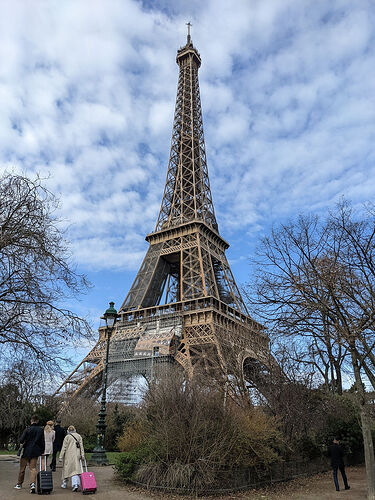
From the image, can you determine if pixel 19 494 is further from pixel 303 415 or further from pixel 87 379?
pixel 87 379

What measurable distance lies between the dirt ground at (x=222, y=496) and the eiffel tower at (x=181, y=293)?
8474mm

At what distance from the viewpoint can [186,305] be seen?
38.1 meters

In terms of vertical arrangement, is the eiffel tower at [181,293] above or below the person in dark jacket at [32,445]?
above

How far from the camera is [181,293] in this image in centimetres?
3859

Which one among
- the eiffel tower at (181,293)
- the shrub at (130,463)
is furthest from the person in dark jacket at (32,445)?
the eiffel tower at (181,293)

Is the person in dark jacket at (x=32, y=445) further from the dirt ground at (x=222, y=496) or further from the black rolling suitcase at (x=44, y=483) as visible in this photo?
the dirt ground at (x=222, y=496)

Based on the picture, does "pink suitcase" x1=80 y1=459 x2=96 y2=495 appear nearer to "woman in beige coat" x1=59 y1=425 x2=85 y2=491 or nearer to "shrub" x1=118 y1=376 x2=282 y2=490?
"woman in beige coat" x1=59 y1=425 x2=85 y2=491

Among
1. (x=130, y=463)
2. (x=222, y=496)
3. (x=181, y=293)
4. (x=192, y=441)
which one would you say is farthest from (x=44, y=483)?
(x=181, y=293)

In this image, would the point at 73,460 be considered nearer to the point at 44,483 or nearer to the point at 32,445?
the point at 44,483

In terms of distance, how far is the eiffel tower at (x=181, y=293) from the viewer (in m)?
34.0

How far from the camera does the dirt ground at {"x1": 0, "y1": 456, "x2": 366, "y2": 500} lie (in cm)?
921

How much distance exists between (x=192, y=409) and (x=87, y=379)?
26176 millimetres

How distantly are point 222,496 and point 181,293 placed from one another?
94.8ft

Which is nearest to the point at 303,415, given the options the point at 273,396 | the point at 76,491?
the point at 273,396
